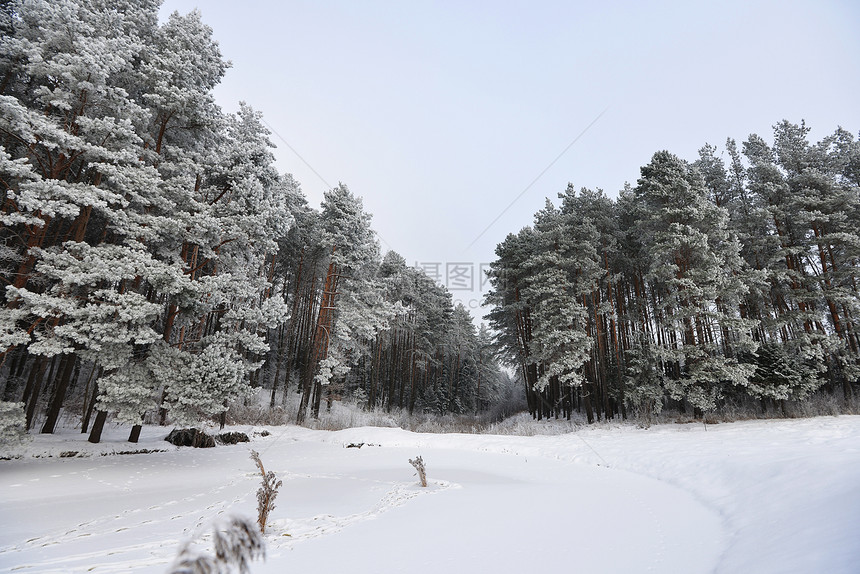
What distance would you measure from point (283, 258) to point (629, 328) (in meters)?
24.2

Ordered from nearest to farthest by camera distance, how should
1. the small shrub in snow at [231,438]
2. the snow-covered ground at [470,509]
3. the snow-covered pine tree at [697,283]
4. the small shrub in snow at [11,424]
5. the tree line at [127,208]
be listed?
the snow-covered ground at [470,509]
the small shrub in snow at [11,424]
the tree line at [127,208]
the small shrub in snow at [231,438]
the snow-covered pine tree at [697,283]

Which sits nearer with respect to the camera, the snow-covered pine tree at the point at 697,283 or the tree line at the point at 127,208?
the tree line at the point at 127,208

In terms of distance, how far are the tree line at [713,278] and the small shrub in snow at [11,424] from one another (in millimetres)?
17878

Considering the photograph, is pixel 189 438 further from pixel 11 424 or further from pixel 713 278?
pixel 713 278

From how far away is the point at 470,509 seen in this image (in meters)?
5.36

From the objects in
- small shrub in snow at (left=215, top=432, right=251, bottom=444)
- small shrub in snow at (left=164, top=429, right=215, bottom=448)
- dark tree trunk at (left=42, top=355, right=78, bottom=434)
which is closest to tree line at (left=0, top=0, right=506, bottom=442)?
dark tree trunk at (left=42, top=355, right=78, bottom=434)

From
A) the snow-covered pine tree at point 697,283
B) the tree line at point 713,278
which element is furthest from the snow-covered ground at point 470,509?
the tree line at point 713,278

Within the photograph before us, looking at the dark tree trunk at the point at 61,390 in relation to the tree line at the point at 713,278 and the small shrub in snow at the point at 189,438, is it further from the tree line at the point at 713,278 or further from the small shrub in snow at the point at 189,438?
the tree line at the point at 713,278

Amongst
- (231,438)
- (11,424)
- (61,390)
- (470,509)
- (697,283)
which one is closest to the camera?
(470,509)

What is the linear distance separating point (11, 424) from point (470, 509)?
9.37 m

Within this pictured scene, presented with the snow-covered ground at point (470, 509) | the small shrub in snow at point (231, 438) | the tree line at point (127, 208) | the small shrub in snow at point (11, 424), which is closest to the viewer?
the snow-covered ground at point (470, 509)

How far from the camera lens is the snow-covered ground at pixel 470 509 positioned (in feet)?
10.6

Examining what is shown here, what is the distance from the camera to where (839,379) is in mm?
18078

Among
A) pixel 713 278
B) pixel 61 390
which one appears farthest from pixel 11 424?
pixel 713 278
